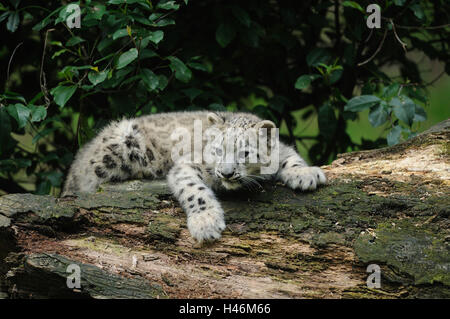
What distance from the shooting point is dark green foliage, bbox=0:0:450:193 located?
564cm

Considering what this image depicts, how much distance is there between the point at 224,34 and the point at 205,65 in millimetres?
883

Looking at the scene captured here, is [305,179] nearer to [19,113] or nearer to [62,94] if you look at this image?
[62,94]

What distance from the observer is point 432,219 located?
4113mm

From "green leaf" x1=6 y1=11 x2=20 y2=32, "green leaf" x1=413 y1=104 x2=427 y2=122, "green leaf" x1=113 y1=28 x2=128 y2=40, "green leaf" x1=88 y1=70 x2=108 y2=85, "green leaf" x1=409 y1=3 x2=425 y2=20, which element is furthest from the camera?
"green leaf" x1=409 y1=3 x2=425 y2=20

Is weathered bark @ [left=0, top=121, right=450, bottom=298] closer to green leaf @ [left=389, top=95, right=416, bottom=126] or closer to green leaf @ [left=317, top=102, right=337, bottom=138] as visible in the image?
green leaf @ [left=389, top=95, right=416, bottom=126]

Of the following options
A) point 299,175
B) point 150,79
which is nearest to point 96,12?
point 150,79

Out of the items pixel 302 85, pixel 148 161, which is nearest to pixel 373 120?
pixel 302 85

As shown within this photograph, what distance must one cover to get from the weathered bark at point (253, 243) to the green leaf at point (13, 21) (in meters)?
2.50

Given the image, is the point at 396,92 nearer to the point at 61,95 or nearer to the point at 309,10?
the point at 309,10

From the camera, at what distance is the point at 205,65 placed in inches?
276

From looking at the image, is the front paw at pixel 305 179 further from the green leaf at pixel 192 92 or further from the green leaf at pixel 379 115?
the green leaf at pixel 192 92

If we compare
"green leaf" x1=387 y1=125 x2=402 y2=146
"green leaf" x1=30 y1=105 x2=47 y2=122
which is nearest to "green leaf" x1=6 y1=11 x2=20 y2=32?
"green leaf" x1=30 y1=105 x2=47 y2=122

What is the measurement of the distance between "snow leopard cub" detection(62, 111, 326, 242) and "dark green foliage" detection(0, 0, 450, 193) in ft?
1.49
